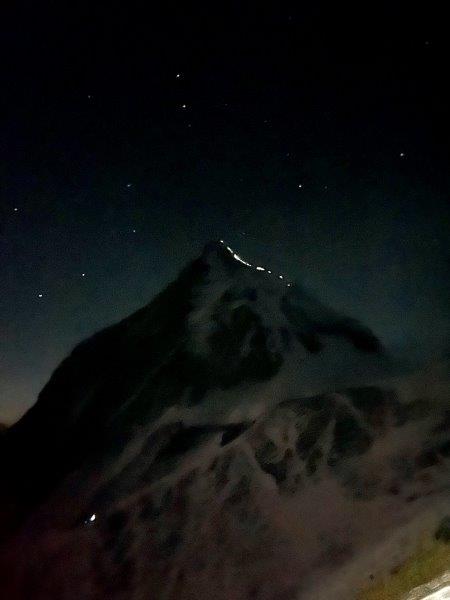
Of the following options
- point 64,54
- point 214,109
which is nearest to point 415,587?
point 214,109

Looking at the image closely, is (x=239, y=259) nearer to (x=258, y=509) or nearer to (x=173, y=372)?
(x=173, y=372)

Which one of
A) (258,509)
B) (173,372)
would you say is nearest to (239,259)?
(173,372)

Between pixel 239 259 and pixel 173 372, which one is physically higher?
Answer: pixel 239 259

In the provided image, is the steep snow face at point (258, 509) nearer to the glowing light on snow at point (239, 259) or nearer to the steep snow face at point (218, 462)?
the steep snow face at point (218, 462)

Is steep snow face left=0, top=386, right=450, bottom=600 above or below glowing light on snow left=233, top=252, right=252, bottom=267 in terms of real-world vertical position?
below

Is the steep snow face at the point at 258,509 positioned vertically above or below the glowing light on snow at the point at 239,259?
below

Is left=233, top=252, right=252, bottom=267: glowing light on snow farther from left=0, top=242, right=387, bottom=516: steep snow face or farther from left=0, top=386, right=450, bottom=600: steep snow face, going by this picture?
left=0, top=386, right=450, bottom=600: steep snow face

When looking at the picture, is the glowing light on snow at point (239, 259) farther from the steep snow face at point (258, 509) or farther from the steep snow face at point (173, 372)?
the steep snow face at point (258, 509)

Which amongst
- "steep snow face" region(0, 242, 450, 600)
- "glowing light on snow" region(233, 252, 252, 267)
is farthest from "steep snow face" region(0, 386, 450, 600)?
"glowing light on snow" region(233, 252, 252, 267)

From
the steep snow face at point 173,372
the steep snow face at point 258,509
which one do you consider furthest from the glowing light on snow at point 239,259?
the steep snow face at point 258,509
